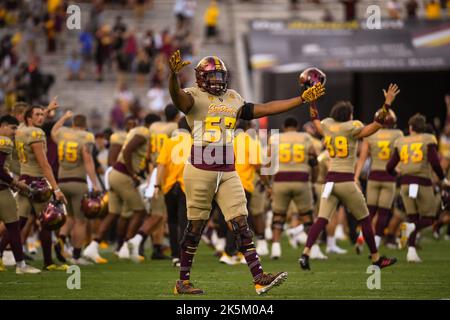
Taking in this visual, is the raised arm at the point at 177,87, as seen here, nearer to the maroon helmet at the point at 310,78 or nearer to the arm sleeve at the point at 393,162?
the maroon helmet at the point at 310,78

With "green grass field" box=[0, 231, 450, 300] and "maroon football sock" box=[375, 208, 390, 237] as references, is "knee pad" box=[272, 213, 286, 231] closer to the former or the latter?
"green grass field" box=[0, 231, 450, 300]

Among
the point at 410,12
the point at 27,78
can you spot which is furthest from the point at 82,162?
the point at 410,12

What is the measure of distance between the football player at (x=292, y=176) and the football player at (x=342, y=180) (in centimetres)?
241

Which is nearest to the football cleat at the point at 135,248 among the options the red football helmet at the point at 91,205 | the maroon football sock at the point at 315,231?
the red football helmet at the point at 91,205

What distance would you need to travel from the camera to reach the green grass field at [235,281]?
37.9ft

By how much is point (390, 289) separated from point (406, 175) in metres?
4.77

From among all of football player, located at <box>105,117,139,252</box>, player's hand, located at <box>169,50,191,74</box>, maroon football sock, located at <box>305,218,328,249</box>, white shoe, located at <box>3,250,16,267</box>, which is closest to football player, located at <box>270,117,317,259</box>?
football player, located at <box>105,117,139,252</box>

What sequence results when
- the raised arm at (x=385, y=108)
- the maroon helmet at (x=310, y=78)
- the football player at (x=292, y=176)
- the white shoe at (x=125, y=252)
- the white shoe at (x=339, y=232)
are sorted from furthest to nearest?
the white shoe at (x=339, y=232) → the football player at (x=292, y=176) → the white shoe at (x=125, y=252) → the maroon helmet at (x=310, y=78) → the raised arm at (x=385, y=108)

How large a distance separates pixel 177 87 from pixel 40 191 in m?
3.77

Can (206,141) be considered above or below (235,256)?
above

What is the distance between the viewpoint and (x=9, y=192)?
45.1ft

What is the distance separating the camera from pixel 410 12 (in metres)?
32.8
